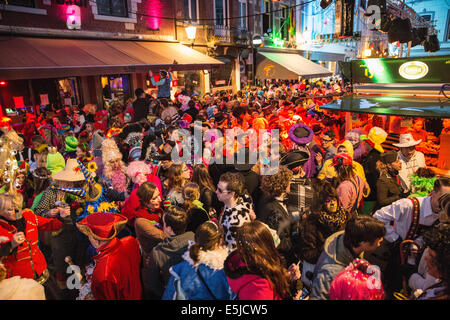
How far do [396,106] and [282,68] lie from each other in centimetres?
1361

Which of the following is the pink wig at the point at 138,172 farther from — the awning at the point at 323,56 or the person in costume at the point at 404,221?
the awning at the point at 323,56

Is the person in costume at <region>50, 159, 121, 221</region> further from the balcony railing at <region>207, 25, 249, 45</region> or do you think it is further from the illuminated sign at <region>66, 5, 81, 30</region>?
the balcony railing at <region>207, 25, 249, 45</region>

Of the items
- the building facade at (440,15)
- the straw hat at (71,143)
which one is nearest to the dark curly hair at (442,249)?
the straw hat at (71,143)

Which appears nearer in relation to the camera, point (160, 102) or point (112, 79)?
point (160, 102)

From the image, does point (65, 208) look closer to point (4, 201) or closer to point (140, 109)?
point (4, 201)

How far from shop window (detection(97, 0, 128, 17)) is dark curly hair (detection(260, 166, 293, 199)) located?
10.4 meters

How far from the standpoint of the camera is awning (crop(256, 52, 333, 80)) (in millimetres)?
16719

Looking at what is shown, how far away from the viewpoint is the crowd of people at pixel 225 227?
208 cm

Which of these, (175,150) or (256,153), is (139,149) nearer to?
(175,150)

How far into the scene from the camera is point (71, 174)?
12.2 feet

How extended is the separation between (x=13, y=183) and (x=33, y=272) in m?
1.04

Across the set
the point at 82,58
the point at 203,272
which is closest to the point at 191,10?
the point at 82,58

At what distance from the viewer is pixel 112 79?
452 inches

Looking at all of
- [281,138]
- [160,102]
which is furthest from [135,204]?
[160,102]
